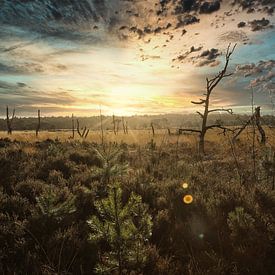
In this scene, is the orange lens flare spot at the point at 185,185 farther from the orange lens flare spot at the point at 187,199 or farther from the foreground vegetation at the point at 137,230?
the orange lens flare spot at the point at 187,199

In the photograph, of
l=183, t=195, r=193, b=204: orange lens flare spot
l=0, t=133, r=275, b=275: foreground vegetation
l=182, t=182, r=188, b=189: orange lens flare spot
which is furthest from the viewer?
l=182, t=182, r=188, b=189: orange lens flare spot

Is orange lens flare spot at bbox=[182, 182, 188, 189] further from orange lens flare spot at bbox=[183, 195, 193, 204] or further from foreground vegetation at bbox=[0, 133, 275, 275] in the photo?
orange lens flare spot at bbox=[183, 195, 193, 204]

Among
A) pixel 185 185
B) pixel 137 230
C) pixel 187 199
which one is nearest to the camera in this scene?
A: pixel 137 230

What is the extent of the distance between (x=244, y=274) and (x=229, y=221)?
1.36 metres

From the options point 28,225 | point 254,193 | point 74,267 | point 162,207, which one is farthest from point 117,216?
point 254,193

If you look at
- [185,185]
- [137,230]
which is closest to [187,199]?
[185,185]

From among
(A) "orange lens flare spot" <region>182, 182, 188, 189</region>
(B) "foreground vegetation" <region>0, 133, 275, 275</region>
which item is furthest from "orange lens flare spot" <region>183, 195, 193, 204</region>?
→ (A) "orange lens flare spot" <region>182, 182, 188, 189</region>

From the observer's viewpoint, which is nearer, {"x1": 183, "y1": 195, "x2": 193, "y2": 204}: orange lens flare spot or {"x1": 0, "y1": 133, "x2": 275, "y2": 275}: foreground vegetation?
{"x1": 0, "y1": 133, "x2": 275, "y2": 275}: foreground vegetation

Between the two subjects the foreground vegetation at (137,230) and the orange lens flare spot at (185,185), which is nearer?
the foreground vegetation at (137,230)

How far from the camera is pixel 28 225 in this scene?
5.48 m

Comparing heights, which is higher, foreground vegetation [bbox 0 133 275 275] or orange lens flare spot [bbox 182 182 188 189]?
orange lens flare spot [bbox 182 182 188 189]

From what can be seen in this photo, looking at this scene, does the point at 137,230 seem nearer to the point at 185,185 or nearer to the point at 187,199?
the point at 187,199

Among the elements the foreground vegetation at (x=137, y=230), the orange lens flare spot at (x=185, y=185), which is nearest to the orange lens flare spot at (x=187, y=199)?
the foreground vegetation at (x=137, y=230)

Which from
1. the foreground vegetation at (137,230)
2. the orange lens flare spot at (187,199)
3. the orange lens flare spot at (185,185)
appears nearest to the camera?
the foreground vegetation at (137,230)
